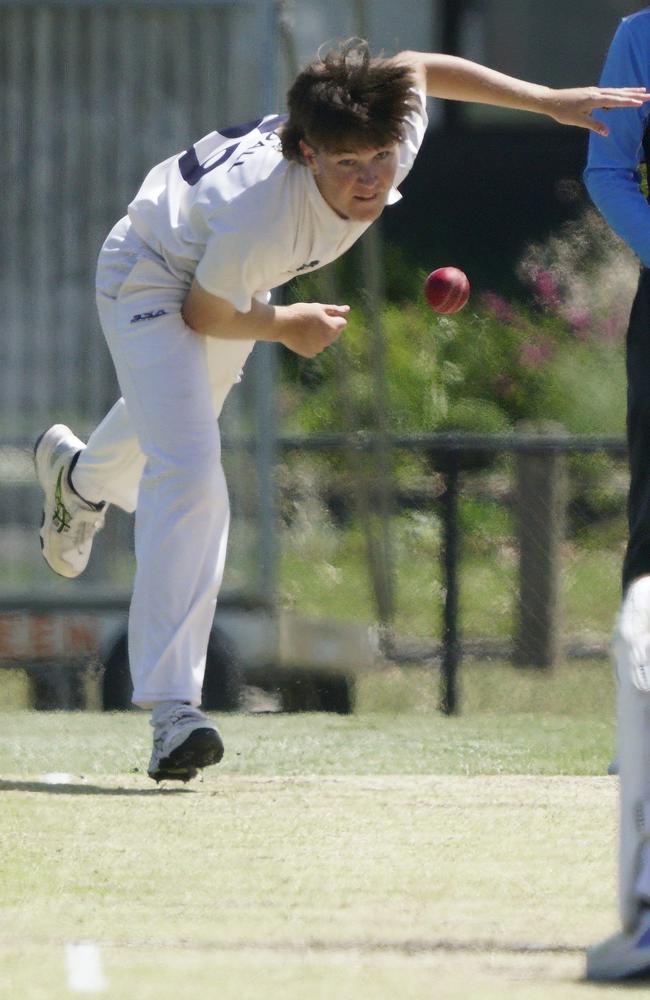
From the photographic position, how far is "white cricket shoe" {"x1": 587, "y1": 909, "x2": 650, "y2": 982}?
2.65 m

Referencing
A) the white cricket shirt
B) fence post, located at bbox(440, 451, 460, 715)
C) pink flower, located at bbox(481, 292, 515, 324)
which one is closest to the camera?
the white cricket shirt

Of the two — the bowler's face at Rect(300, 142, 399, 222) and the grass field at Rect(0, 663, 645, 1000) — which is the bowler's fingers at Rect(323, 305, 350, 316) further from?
the grass field at Rect(0, 663, 645, 1000)

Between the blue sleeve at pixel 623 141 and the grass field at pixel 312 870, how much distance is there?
1407 mm

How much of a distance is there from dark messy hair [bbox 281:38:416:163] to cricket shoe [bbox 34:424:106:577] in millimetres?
1457

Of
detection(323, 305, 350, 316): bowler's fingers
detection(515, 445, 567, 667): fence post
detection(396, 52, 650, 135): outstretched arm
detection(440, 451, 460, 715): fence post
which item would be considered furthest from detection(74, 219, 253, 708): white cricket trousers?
detection(515, 445, 567, 667): fence post

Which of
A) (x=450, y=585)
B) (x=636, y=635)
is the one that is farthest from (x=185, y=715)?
(x=450, y=585)

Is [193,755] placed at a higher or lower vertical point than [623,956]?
lower

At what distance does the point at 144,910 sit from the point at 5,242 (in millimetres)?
5154

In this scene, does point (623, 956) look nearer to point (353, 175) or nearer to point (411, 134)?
point (353, 175)

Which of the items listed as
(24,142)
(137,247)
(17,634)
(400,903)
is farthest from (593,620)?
(400,903)

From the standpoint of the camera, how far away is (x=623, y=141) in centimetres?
486

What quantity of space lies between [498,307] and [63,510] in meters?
6.25

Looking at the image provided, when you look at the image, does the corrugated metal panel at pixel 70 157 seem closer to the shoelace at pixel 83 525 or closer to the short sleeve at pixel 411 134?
the shoelace at pixel 83 525

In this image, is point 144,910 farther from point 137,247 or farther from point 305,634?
point 305,634
